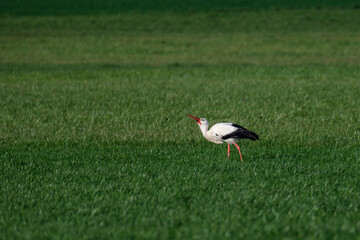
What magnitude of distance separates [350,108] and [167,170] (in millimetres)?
8999

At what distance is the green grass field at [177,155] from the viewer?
605 cm

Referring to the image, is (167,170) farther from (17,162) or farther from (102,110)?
(102,110)

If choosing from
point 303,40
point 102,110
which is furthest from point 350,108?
→ point 303,40

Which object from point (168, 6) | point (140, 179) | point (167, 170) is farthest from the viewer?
point (168, 6)

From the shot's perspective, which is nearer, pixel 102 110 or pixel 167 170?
pixel 167 170

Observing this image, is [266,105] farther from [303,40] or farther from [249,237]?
[303,40]

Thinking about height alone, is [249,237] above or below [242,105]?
above

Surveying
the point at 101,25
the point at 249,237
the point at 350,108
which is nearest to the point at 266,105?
the point at 350,108

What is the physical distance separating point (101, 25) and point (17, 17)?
413 inches

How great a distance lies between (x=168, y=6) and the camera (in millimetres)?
66188

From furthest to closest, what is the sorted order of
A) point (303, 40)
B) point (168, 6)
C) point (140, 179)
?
point (168, 6)
point (303, 40)
point (140, 179)

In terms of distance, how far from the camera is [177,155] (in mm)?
9852

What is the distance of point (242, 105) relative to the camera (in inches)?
632

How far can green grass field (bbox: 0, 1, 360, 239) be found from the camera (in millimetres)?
6051
